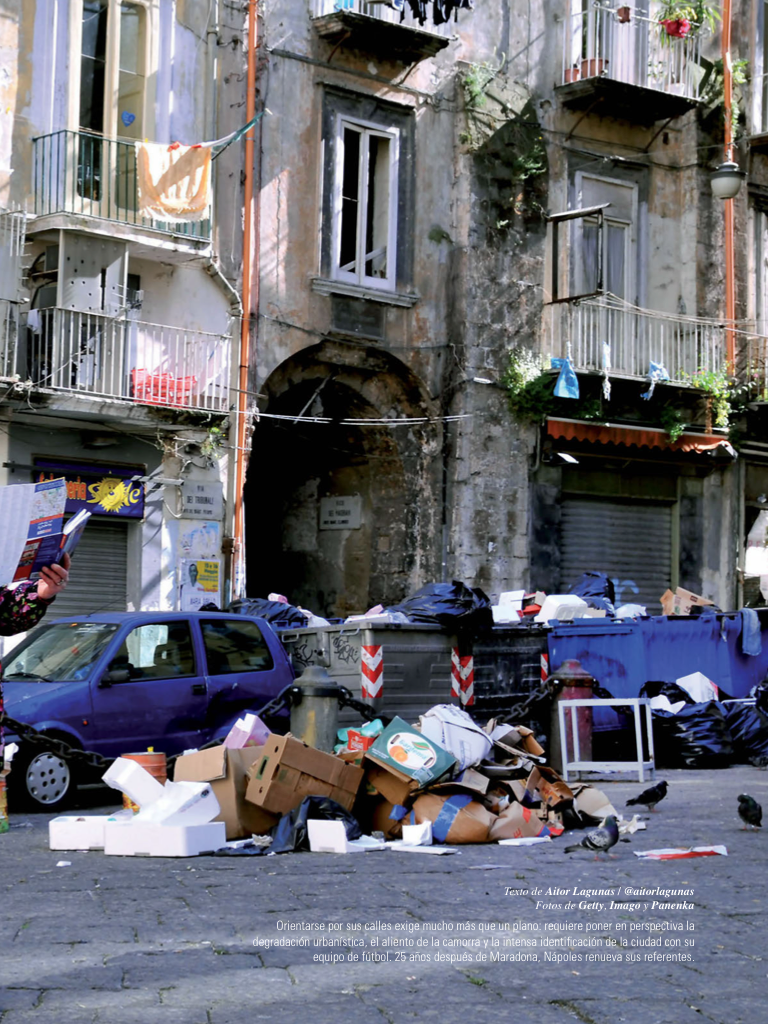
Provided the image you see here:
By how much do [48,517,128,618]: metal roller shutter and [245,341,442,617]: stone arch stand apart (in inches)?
106

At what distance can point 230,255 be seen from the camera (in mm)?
18719

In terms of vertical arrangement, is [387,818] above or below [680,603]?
below

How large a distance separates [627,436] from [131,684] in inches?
477

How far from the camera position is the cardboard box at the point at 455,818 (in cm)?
834

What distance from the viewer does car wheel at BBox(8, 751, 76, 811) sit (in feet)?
33.0

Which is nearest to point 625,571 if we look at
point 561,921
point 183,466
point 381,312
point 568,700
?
point 381,312

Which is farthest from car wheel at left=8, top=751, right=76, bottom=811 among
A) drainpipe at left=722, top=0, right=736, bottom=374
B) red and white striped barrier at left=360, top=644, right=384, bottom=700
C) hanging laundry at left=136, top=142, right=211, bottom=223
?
drainpipe at left=722, top=0, right=736, bottom=374

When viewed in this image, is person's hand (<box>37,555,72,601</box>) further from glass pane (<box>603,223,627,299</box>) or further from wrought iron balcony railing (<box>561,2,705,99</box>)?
glass pane (<box>603,223,627,299</box>)

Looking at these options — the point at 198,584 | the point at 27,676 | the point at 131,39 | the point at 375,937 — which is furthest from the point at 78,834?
the point at 131,39

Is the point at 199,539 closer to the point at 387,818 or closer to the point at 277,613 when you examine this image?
the point at 277,613

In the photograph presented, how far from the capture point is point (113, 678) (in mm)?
10594

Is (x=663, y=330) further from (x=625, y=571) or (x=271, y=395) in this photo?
(x=271, y=395)

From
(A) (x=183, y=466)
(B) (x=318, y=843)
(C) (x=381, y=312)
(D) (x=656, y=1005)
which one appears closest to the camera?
(D) (x=656, y=1005)

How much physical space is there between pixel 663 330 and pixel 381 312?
4699 millimetres
